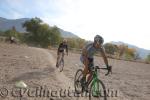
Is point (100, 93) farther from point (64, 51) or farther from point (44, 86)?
point (64, 51)

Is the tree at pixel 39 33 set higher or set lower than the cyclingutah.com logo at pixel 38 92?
higher

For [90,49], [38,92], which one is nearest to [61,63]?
[38,92]

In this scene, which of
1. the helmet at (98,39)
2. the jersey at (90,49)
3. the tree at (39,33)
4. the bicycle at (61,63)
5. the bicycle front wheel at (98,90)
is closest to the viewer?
the bicycle front wheel at (98,90)

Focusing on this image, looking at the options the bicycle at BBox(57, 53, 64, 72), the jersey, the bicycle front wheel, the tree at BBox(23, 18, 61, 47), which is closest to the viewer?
the bicycle front wheel

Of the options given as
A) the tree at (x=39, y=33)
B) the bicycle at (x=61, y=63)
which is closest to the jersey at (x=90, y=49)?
the bicycle at (x=61, y=63)

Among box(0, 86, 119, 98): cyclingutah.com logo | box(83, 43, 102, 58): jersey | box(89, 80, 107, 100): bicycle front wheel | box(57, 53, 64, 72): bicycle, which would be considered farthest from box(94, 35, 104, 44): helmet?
box(57, 53, 64, 72): bicycle

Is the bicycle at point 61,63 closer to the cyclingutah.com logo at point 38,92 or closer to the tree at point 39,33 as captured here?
the cyclingutah.com logo at point 38,92

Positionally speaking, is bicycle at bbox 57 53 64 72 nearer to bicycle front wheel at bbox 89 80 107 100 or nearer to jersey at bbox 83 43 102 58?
jersey at bbox 83 43 102 58

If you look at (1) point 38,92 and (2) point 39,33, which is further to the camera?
(2) point 39,33

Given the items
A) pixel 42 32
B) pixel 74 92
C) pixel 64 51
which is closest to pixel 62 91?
pixel 74 92

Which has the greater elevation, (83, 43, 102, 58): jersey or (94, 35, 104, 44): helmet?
(94, 35, 104, 44): helmet

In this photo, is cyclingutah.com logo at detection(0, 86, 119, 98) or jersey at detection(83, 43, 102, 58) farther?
jersey at detection(83, 43, 102, 58)

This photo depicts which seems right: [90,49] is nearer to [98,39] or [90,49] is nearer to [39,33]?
[98,39]

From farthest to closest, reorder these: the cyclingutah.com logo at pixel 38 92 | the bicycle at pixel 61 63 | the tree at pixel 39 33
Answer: the tree at pixel 39 33, the bicycle at pixel 61 63, the cyclingutah.com logo at pixel 38 92
